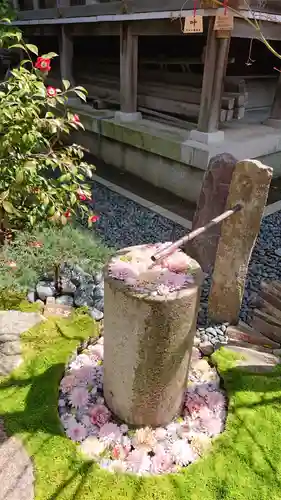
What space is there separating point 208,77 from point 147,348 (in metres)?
4.91

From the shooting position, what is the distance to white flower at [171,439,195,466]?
89.4 inches

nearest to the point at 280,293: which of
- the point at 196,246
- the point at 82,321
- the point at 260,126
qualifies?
the point at 196,246

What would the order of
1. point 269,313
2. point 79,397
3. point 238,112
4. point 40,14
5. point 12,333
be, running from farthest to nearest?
point 40,14 < point 238,112 < point 269,313 < point 12,333 < point 79,397

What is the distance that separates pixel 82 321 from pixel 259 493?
72.1 inches

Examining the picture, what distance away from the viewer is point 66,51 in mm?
8828

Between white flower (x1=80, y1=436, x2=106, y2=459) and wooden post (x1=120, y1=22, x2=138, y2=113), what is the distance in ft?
21.5

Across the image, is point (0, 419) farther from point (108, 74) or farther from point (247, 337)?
point (108, 74)

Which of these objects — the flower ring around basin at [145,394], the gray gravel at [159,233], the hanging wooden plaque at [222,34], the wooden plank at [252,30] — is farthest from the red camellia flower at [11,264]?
the wooden plank at [252,30]

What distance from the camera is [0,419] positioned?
2.45 m

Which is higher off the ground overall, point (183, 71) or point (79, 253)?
point (183, 71)

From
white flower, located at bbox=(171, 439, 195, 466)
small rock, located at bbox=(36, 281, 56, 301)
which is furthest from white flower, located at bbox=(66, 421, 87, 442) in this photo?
small rock, located at bbox=(36, 281, 56, 301)

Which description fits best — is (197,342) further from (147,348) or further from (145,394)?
(147,348)

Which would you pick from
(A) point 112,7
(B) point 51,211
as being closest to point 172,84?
(A) point 112,7

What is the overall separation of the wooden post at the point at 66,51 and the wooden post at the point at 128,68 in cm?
221
